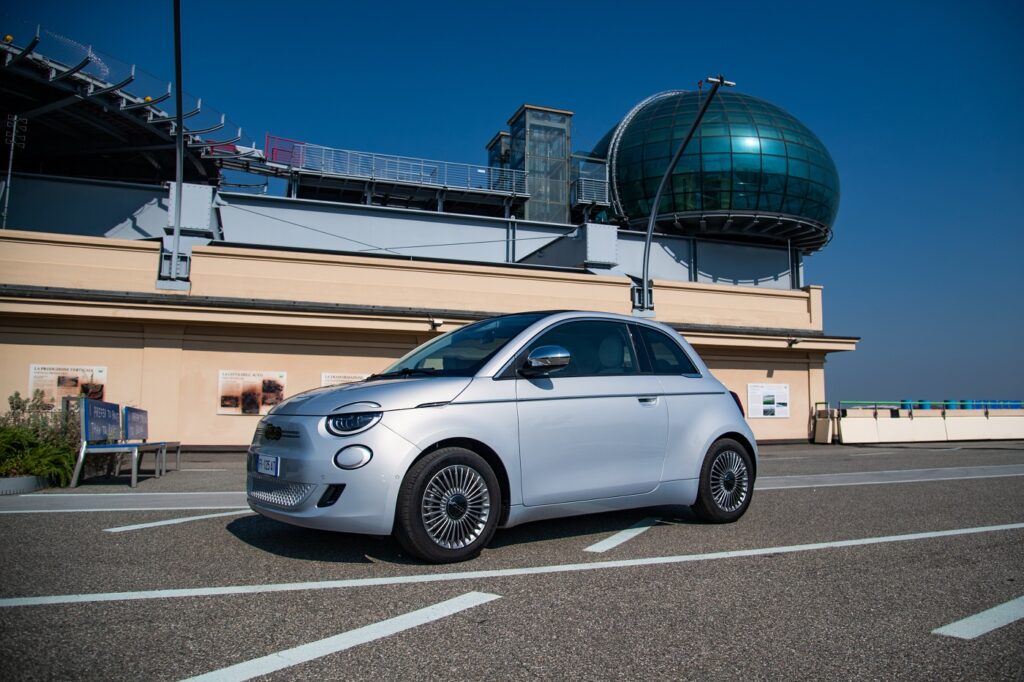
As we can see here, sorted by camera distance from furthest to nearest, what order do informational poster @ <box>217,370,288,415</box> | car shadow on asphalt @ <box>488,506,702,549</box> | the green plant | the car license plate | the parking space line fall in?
informational poster @ <box>217,370,288,415</box>, the parking space line, the green plant, car shadow on asphalt @ <box>488,506,702,549</box>, the car license plate

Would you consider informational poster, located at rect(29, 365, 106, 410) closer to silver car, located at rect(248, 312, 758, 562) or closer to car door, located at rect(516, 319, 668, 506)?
silver car, located at rect(248, 312, 758, 562)

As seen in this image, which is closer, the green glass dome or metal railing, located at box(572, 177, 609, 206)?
the green glass dome

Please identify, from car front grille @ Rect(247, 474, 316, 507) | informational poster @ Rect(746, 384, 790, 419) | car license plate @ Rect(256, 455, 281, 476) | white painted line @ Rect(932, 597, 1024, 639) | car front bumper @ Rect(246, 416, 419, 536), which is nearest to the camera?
white painted line @ Rect(932, 597, 1024, 639)

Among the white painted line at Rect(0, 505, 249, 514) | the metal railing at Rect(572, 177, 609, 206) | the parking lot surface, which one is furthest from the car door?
the metal railing at Rect(572, 177, 609, 206)

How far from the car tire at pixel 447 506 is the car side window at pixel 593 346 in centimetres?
103

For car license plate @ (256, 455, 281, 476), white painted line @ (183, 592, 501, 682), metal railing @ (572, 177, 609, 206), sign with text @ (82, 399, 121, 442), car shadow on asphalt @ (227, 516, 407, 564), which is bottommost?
white painted line @ (183, 592, 501, 682)

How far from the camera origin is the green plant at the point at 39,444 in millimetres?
8406

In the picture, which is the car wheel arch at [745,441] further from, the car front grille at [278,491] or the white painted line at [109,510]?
the white painted line at [109,510]

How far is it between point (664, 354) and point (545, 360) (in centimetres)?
162

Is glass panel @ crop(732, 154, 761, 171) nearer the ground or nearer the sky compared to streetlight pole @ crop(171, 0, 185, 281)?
nearer the sky

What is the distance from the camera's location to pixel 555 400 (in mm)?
5164

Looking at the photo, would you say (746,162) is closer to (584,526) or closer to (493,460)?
(584,526)

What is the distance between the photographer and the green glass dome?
39938 millimetres

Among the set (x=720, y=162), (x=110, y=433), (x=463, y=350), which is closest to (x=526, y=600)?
(x=463, y=350)
